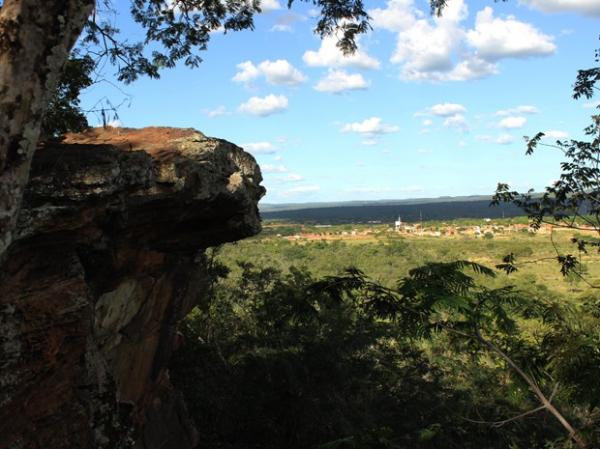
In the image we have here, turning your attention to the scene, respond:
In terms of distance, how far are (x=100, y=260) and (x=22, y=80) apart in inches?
132

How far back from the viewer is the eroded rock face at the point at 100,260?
4918 millimetres

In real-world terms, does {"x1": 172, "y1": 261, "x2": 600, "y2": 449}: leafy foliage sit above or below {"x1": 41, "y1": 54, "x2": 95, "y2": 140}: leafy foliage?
below

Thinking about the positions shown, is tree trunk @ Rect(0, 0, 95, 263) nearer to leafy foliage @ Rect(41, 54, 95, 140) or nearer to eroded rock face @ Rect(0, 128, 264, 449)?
eroded rock face @ Rect(0, 128, 264, 449)

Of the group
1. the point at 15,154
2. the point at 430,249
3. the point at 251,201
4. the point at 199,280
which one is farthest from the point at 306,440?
the point at 430,249

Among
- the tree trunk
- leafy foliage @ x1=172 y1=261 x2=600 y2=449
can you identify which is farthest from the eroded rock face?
leafy foliage @ x1=172 y1=261 x2=600 y2=449

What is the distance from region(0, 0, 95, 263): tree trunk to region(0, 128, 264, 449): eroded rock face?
1732 mm

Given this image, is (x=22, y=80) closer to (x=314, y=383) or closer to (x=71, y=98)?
(x=71, y=98)

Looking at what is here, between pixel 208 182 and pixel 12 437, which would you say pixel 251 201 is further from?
pixel 12 437

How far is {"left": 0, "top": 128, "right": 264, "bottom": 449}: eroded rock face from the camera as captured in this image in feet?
16.1

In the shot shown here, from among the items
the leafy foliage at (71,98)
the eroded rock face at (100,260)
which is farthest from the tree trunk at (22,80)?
the leafy foliage at (71,98)

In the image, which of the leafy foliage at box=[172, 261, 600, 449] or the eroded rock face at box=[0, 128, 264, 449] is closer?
the eroded rock face at box=[0, 128, 264, 449]

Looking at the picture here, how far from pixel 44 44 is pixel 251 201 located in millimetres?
4615

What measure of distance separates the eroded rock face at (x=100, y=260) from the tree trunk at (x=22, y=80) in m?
1.73

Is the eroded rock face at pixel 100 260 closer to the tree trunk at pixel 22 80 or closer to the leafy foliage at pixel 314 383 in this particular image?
the tree trunk at pixel 22 80
